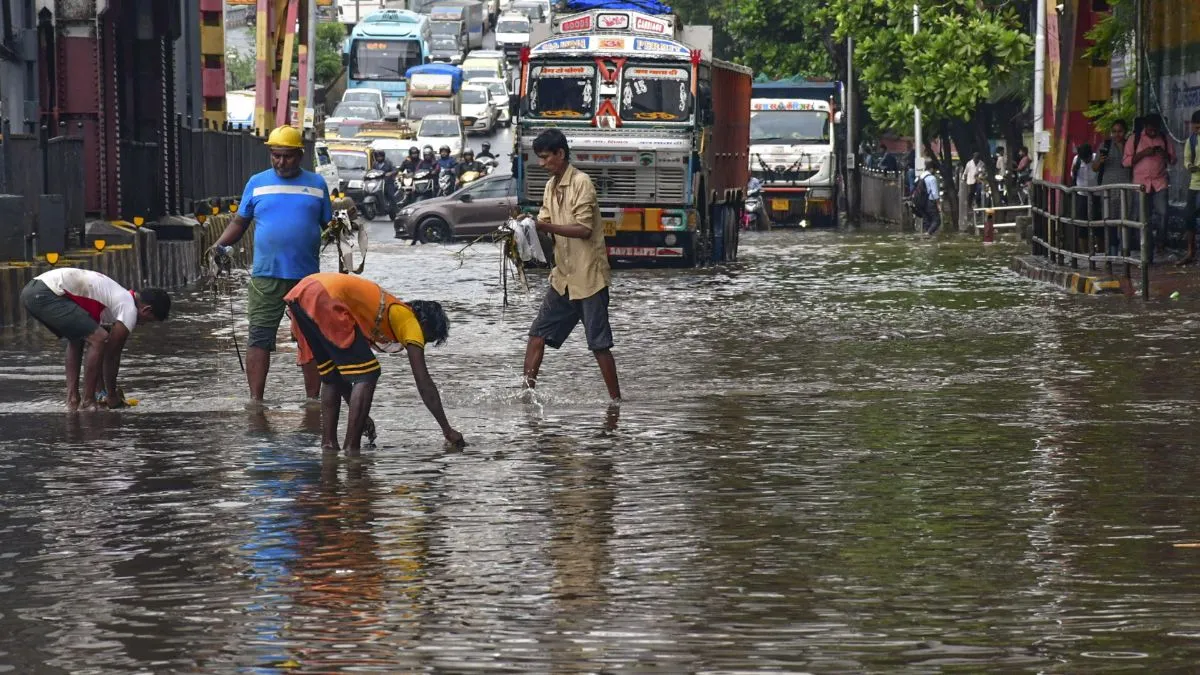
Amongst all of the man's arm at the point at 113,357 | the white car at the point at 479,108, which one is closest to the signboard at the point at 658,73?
the man's arm at the point at 113,357

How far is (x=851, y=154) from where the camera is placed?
191 ft

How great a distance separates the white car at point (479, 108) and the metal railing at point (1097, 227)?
146 ft

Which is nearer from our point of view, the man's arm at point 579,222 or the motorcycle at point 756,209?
the man's arm at point 579,222

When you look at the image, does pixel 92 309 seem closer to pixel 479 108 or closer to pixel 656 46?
pixel 656 46

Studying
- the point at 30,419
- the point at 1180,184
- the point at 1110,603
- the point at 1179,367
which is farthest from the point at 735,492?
the point at 1180,184

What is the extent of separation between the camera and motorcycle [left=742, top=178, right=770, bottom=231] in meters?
50.8

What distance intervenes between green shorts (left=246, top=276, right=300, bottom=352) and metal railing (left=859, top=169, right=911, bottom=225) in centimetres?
3922

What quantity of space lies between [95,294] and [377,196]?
1617 inches

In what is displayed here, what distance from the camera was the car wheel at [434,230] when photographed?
41.1 m

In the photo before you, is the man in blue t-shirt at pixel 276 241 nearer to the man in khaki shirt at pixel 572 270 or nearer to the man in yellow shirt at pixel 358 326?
the man in khaki shirt at pixel 572 270

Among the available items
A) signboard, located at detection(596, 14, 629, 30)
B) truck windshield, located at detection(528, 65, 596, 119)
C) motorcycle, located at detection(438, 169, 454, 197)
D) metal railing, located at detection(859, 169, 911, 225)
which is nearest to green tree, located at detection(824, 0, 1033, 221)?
metal railing, located at detection(859, 169, 911, 225)

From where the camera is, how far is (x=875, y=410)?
13258 millimetres

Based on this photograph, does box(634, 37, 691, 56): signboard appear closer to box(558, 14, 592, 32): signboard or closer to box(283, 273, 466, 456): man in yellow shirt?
box(558, 14, 592, 32): signboard

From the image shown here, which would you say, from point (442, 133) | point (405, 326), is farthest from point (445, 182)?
point (405, 326)
